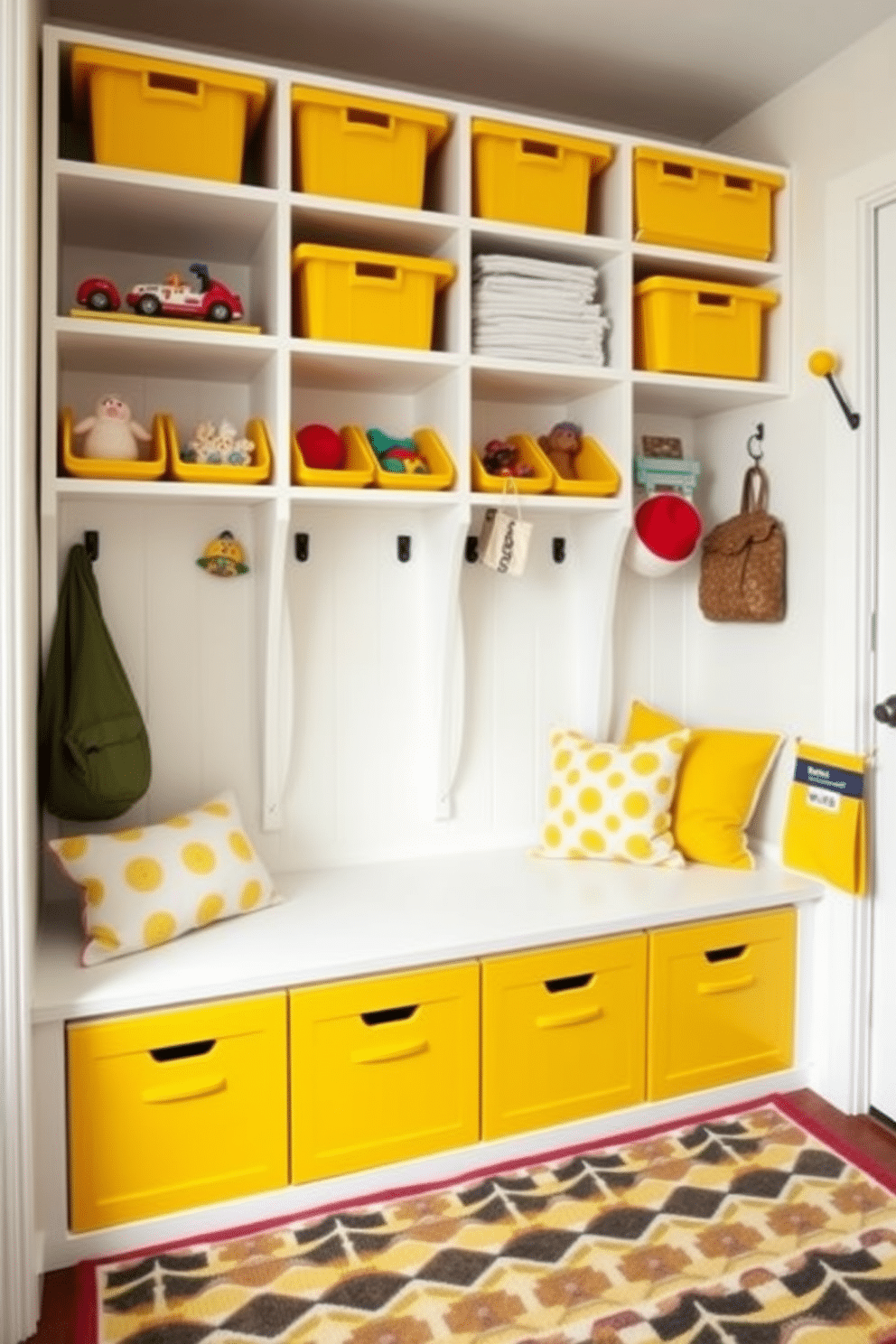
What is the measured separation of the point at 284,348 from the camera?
2162mm

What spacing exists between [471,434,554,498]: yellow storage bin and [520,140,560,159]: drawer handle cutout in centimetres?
64

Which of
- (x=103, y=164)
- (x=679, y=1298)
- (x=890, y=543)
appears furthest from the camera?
(x=890, y=543)

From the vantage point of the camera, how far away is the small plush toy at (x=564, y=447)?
2590mm

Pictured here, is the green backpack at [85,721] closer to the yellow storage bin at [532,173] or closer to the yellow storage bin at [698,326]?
the yellow storage bin at [532,173]

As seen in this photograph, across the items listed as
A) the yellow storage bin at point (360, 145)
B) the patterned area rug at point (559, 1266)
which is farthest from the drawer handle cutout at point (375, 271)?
the patterned area rug at point (559, 1266)

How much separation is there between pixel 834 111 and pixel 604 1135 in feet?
7.87

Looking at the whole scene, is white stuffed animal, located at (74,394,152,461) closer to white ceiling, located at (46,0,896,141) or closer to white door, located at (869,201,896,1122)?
white ceiling, located at (46,0,896,141)

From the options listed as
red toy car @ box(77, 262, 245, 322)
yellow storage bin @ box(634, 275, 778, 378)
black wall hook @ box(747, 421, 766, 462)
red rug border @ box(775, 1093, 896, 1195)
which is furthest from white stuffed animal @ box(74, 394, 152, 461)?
red rug border @ box(775, 1093, 896, 1195)

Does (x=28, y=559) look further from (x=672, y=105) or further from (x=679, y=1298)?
(x=672, y=105)

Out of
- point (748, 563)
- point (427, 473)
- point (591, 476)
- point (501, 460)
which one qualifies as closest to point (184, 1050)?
point (427, 473)

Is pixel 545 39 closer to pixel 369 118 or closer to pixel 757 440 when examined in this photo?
pixel 369 118

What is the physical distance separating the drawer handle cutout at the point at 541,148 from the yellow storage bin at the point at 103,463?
3.43 ft

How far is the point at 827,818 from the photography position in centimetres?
243

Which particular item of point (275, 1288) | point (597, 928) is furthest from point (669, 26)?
point (275, 1288)
